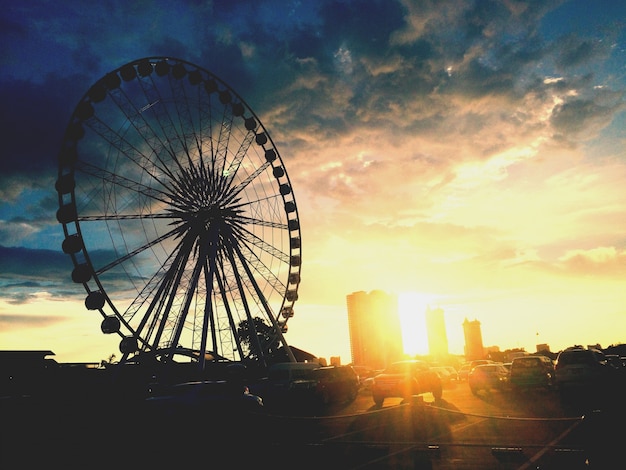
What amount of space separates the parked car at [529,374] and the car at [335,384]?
7.85 m

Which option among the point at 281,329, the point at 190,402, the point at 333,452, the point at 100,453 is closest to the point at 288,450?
the point at 333,452

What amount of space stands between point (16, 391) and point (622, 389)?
3044 centimetres

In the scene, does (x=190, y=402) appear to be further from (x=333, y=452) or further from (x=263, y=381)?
(x=263, y=381)

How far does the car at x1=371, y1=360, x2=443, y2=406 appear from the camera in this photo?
61.6 ft

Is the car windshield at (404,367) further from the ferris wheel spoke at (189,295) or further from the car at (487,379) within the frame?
the ferris wheel spoke at (189,295)

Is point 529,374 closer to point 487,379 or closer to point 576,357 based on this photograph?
point 487,379

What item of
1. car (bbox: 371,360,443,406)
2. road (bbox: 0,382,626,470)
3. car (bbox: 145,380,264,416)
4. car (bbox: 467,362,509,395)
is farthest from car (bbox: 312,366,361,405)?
car (bbox: 145,380,264,416)

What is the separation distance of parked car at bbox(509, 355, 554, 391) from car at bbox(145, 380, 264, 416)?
14608 millimetres

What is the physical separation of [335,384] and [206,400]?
11894 mm

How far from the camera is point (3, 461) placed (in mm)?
10812

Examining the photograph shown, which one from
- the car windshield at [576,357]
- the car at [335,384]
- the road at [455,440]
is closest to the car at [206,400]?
the road at [455,440]

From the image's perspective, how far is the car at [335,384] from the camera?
840 inches

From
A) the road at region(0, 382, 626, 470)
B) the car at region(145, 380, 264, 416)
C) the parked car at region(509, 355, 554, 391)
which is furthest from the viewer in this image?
the parked car at region(509, 355, 554, 391)

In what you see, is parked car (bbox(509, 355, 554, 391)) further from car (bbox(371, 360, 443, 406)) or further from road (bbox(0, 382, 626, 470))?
road (bbox(0, 382, 626, 470))
